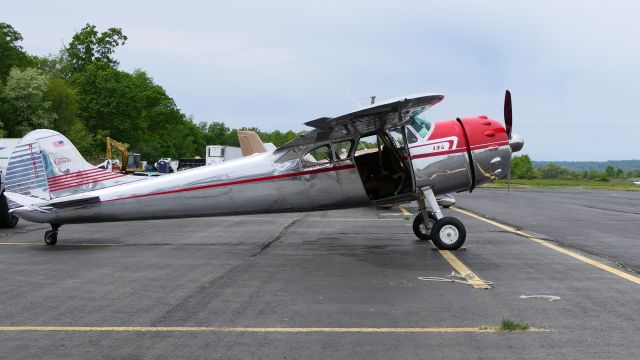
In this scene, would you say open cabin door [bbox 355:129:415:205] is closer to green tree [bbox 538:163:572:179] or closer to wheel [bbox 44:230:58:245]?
wheel [bbox 44:230:58:245]

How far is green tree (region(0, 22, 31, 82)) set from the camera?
238 feet

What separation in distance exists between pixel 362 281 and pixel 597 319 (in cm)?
291

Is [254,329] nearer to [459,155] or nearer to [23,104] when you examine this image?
[459,155]

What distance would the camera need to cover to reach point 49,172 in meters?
11.5

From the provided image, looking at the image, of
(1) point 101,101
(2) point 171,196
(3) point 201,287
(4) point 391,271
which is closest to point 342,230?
(2) point 171,196

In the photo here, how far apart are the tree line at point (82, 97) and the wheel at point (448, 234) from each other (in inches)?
2067

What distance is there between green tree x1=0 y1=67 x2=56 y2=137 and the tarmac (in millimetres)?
54817

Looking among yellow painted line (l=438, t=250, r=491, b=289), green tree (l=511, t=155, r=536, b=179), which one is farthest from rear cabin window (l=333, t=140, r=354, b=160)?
green tree (l=511, t=155, r=536, b=179)

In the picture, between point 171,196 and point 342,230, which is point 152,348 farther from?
point 342,230

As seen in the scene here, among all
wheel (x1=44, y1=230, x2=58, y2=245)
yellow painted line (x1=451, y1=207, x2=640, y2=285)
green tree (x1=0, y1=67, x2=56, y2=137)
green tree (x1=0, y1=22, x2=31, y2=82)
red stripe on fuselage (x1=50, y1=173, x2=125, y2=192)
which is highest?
green tree (x1=0, y1=22, x2=31, y2=82)

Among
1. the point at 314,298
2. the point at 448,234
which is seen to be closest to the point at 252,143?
the point at 448,234

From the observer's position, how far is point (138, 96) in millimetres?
86375

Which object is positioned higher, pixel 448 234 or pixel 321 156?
pixel 321 156

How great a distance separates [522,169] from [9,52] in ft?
342
